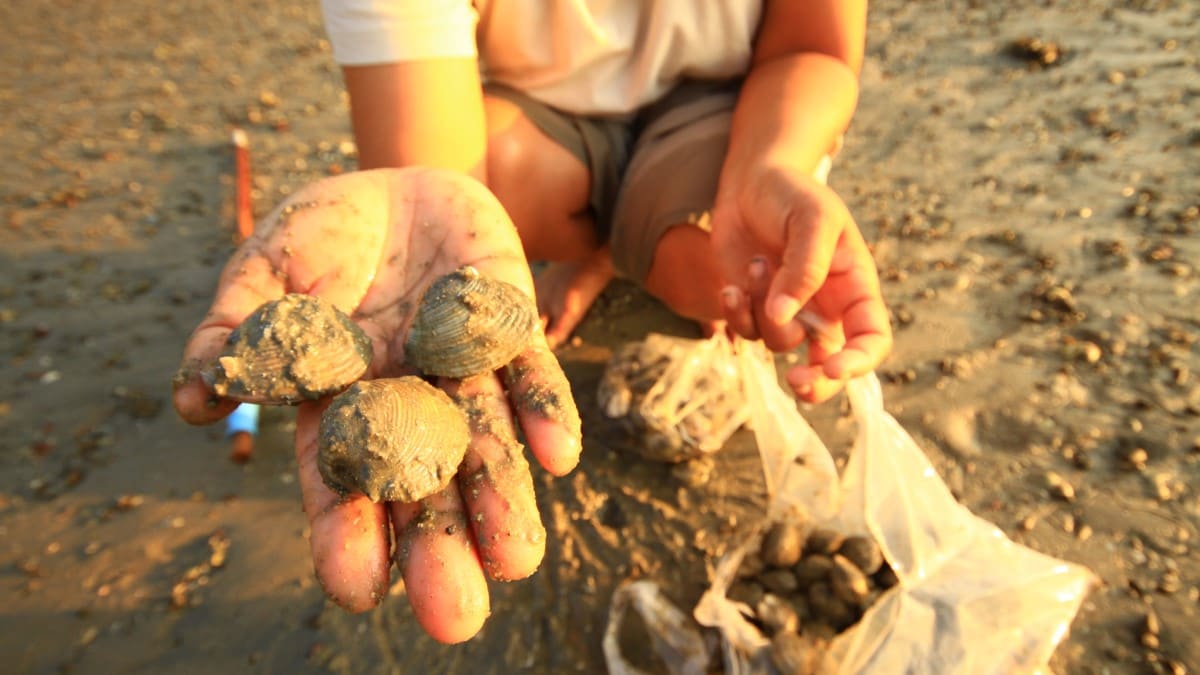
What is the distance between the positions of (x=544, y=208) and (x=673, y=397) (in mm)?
908

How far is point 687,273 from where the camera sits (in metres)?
2.65

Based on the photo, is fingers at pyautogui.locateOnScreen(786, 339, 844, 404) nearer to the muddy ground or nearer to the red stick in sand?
the muddy ground

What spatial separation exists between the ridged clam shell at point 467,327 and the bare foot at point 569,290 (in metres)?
1.28

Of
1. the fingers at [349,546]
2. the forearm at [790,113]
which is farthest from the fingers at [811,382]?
the fingers at [349,546]

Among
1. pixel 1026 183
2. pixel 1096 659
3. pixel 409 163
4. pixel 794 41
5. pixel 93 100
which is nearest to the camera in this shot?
pixel 1096 659

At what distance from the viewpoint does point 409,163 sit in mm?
2469

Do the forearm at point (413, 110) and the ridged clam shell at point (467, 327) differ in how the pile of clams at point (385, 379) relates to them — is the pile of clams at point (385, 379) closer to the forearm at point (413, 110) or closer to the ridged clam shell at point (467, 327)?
the ridged clam shell at point (467, 327)

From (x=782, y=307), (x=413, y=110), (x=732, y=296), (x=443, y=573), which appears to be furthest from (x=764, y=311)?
(x=413, y=110)

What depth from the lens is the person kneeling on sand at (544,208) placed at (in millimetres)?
1481

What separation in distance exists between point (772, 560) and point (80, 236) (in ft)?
12.1

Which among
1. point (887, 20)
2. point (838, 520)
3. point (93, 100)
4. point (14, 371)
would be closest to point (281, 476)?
point (14, 371)

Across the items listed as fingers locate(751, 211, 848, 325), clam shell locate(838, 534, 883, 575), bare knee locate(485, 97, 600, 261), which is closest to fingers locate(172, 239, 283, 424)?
bare knee locate(485, 97, 600, 261)

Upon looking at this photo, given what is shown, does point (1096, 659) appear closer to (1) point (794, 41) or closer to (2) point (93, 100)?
(1) point (794, 41)

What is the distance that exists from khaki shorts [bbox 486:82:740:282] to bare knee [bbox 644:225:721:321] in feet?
0.13
